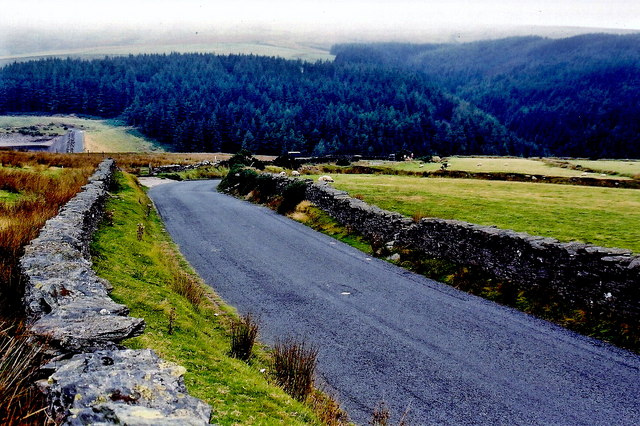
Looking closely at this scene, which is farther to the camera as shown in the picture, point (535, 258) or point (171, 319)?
point (535, 258)

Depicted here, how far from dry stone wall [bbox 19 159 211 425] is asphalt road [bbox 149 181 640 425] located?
3537mm

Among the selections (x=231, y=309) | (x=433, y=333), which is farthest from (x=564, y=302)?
(x=231, y=309)

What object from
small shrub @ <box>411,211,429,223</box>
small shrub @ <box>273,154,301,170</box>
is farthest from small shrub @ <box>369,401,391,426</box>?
small shrub @ <box>273,154,301,170</box>

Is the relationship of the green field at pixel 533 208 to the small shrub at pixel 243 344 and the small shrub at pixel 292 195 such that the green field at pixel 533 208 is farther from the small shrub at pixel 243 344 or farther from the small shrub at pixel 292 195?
the small shrub at pixel 243 344

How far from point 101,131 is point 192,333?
151775 millimetres

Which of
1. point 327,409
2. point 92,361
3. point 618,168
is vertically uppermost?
point 92,361

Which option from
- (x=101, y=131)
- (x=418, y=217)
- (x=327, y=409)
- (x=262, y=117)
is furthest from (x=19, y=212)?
(x=262, y=117)

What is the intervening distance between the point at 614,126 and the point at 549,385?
703ft

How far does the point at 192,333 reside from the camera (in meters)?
8.12

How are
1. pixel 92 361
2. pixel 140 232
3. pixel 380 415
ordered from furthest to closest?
pixel 140 232 < pixel 380 415 < pixel 92 361

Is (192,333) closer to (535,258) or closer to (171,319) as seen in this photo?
(171,319)

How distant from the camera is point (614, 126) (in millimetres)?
182125

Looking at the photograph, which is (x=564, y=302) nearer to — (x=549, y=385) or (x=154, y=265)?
(x=549, y=385)

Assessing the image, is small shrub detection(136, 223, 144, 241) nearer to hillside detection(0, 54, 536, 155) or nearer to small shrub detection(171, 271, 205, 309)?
small shrub detection(171, 271, 205, 309)
